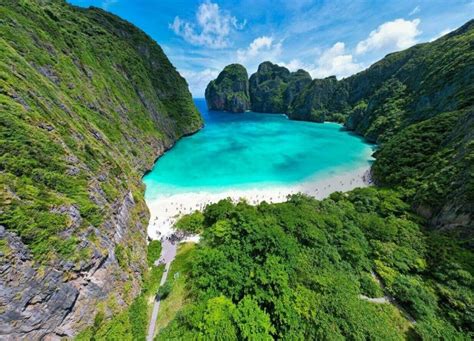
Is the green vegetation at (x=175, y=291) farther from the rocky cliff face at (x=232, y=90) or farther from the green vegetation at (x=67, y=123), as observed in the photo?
the rocky cliff face at (x=232, y=90)

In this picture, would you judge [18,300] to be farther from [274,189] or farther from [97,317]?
[274,189]

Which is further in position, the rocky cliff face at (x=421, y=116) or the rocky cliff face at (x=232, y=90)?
the rocky cliff face at (x=232, y=90)

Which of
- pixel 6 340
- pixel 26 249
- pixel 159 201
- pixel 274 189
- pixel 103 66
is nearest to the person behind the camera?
pixel 6 340

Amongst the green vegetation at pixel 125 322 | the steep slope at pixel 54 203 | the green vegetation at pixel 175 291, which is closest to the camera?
the steep slope at pixel 54 203

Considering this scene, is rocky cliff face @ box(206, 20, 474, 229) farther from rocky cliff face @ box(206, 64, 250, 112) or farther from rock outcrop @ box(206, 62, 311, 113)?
rocky cliff face @ box(206, 64, 250, 112)

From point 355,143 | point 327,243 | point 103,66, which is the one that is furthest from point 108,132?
point 355,143

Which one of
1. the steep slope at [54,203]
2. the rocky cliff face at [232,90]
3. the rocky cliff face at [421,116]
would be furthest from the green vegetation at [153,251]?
the rocky cliff face at [232,90]

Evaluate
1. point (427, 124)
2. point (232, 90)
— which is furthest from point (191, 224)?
point (232, 90)
